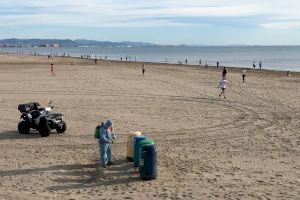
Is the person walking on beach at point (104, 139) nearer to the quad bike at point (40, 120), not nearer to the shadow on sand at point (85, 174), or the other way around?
the shadow on sand at point (85, 174)

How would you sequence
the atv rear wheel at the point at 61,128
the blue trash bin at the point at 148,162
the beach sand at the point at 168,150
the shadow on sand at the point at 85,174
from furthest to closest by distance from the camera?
the atv rear wheel at the point at 61,128 < the blue trash bin at the point at 148,162 < the shadow on sand at the point at 85,174 < the beach sand at the point at 168,150

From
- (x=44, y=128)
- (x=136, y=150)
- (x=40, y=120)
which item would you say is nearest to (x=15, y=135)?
(x=40, y=120)

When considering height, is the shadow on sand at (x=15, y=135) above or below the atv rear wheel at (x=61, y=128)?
below

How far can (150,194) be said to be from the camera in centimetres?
1038

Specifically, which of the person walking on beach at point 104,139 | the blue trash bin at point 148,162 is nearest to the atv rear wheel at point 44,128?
the person walking on beach at point 104,139

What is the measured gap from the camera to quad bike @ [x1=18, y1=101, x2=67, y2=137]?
16.1 metres

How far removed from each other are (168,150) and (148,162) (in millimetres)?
3245

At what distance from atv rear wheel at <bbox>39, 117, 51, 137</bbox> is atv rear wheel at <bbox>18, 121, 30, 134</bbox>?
677 mm

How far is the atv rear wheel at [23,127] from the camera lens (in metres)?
16.5

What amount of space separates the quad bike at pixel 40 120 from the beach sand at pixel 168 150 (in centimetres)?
27

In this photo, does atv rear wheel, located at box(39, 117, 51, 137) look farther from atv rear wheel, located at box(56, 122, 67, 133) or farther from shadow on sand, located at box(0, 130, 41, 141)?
atv rear wheel, located at box(56, 122, 67, 133)

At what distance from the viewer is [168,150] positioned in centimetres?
1441

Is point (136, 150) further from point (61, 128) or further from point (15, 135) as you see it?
point (15, 135)

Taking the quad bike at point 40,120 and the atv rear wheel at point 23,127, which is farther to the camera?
the atv rear wheel at point 23,127
